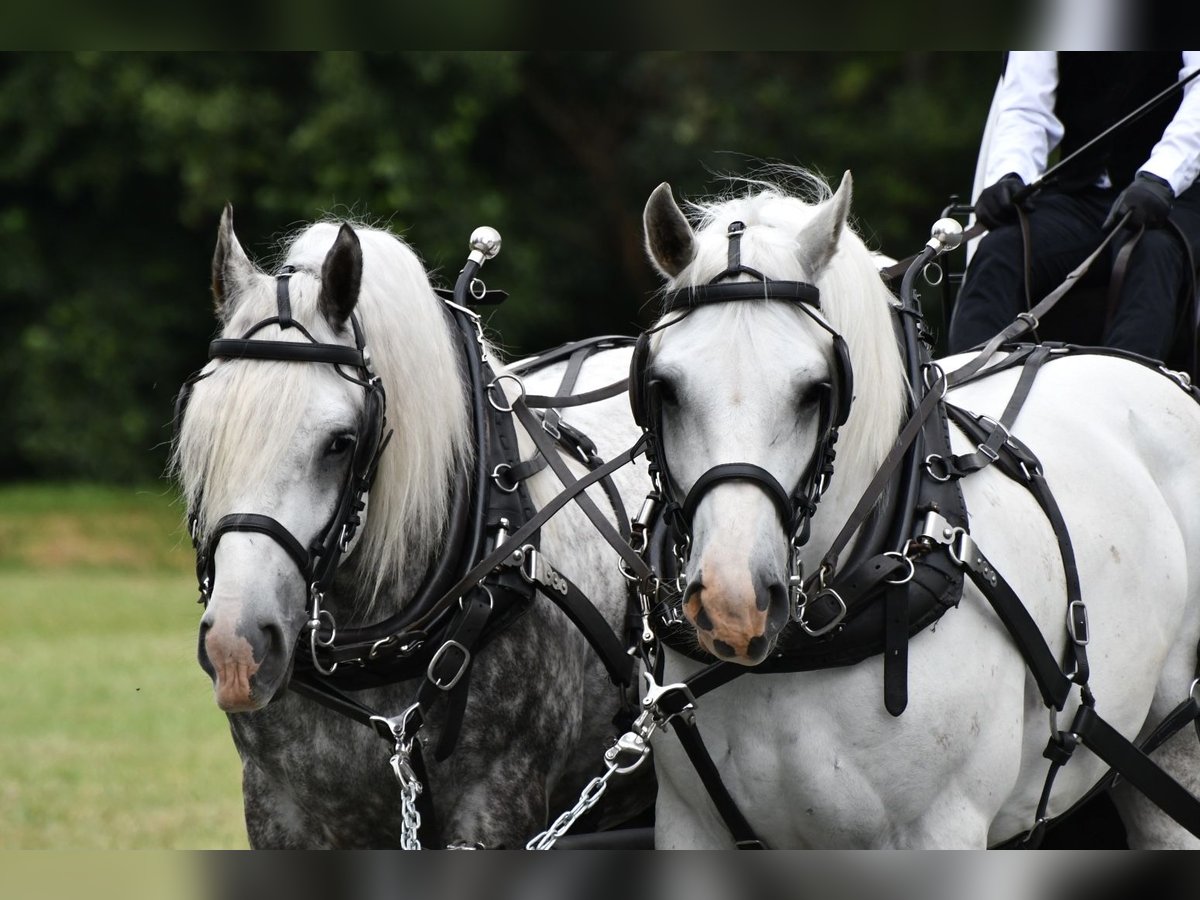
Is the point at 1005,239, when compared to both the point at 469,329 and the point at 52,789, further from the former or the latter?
the point at 52,789

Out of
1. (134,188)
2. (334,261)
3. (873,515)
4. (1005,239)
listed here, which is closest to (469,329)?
(334,261)

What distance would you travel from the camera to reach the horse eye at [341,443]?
7.75 ft

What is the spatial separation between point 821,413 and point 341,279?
2.95 feet

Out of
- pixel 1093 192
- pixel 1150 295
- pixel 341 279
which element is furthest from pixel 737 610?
pixel 1093 192

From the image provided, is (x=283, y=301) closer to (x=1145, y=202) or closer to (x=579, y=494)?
(x=579, y=494)

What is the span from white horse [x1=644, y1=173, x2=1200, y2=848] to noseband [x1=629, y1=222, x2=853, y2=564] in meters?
0.02

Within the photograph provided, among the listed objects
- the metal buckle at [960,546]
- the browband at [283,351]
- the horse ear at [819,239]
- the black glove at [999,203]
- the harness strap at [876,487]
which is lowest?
the metal buckle at [960,546]

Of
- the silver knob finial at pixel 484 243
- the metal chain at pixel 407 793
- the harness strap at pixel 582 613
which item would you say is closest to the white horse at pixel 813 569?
the harness strap at pixel 582 613

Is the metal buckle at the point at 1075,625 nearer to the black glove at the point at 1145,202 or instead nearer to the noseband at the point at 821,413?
the noseband at the point at 821,413

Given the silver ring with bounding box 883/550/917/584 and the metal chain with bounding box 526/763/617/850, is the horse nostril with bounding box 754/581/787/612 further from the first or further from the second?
the metal chain with bounding box 526/763/617/850

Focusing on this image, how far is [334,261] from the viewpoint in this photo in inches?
96.6

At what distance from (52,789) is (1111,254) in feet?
15.7

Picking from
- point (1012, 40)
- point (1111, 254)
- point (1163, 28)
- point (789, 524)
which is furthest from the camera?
point (1111, 254)

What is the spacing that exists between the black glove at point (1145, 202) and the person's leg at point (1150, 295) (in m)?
0.05
